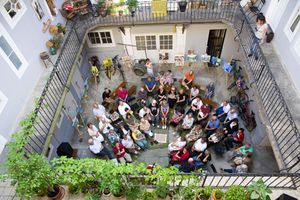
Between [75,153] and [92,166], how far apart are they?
5.66m

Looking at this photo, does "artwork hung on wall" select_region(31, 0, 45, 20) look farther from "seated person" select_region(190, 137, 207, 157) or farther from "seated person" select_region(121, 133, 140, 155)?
"seated person" select_region(190, 137, 207, 157)

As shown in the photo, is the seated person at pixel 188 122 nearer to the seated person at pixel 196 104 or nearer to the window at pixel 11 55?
the seated person at pixel 196 104

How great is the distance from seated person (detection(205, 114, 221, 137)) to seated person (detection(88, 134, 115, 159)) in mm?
4459

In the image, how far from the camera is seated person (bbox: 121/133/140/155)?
982 cm

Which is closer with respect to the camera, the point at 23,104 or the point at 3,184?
the point at 3,184

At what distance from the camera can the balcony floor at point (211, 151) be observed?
980cm

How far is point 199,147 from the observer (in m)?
9.27

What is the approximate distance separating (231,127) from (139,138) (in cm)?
403

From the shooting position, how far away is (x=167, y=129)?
449 inches

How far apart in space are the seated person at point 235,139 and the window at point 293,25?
4.03 metres

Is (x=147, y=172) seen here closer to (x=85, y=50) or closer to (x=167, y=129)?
(x=167, y=129)

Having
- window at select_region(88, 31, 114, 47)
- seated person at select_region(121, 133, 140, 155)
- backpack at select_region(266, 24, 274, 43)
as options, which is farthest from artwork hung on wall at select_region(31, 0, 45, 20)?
backpack at select_region(266, 24, 274, 43)

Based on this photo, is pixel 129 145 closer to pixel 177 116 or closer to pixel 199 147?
pixel 177 116

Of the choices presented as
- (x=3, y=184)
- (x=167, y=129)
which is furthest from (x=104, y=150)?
(x=3, y=184)
